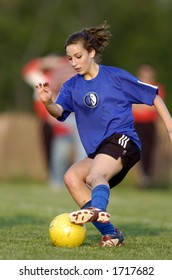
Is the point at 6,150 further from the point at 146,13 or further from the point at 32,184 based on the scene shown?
the point at 146,13

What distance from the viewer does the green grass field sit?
7453mm

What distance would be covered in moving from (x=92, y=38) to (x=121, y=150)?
1133 millimetres

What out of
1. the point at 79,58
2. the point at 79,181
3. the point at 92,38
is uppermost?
the point at 92,38

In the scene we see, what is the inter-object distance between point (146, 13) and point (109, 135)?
3382cm

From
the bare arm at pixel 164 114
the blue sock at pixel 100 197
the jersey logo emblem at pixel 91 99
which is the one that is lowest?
the blue sock at pixel 100 197

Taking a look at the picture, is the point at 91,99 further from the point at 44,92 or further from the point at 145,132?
the point at 145,132

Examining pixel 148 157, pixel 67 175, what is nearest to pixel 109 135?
pixel 67 175

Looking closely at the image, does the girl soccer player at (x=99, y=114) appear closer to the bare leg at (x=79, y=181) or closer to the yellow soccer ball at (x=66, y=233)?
the bare leg at (x=79, y=181)

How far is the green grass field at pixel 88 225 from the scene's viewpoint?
7.45 meters

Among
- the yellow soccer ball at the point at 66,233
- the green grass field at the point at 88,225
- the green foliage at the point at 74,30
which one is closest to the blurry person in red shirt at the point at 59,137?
the green grass field at the point at 88,225

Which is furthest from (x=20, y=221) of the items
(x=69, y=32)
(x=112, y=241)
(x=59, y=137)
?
(x=69, y=32)

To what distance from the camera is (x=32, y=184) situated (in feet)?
66.5

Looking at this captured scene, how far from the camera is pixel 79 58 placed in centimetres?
840
